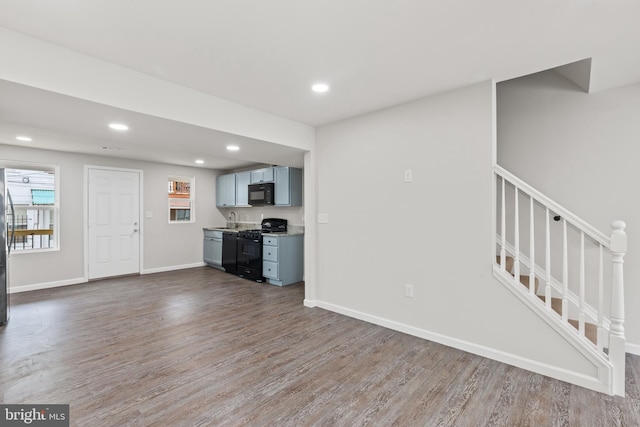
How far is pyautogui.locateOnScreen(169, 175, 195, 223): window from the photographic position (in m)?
6.79

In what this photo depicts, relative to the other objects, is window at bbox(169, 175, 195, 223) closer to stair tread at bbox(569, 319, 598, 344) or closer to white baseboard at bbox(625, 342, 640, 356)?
stair tread at bbox(569, 319, 598, 344)

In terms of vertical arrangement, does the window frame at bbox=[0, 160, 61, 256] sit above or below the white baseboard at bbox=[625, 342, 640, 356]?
above

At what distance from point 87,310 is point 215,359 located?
2.44m

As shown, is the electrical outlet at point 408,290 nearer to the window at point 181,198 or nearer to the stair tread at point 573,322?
the stair tread at point 573,322

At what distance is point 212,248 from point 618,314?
6.47 metres

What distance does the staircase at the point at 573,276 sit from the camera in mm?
2141

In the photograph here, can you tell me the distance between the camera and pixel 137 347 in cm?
288

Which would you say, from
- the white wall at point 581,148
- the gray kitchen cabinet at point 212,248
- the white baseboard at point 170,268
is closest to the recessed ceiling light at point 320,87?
the white wall at point 581,148

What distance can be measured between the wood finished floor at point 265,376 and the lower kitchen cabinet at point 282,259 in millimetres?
1426

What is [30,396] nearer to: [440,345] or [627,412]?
[440,345]

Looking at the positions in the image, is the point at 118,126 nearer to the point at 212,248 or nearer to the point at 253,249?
the point at 253,249

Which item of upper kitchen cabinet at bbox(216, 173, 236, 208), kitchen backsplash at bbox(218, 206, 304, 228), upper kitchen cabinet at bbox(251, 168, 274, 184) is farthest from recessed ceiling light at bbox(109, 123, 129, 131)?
upper kitchen cabinet at bbox(216, 173, 236, 208)

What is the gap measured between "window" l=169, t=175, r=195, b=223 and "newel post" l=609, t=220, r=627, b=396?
6.93 m

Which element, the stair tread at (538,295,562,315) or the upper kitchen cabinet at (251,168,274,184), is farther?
the upper kitchen cabinet at (251,168,274,184)
